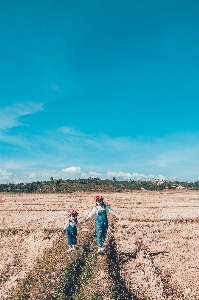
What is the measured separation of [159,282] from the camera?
31.8 feet

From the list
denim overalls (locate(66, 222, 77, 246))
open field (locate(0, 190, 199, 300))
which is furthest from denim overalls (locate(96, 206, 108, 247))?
denim overalls (locate(66, 222, 77, 246))

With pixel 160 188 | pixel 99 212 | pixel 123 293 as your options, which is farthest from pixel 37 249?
pixel 160 188

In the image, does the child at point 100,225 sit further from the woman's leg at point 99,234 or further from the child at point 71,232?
the child at point 71,232

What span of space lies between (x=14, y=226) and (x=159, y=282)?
15.6 m

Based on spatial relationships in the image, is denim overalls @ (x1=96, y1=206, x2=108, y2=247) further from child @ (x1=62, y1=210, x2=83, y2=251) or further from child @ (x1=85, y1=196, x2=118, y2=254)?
child @ (x1=62, y1=210, x2=83, y2=251)

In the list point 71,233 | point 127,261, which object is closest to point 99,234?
point 127,261

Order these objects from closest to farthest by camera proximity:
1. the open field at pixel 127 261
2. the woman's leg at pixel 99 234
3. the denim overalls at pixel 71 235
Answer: the open field at pixel 127 261 < the woman's leg at pixel 99 234 < the denim overalls at pixel 71 235

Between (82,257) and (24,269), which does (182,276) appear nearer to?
(82,257)

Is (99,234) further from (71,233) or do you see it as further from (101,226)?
(71,233)

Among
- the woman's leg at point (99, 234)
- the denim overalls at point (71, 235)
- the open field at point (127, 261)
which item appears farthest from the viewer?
the denim overalls at point (71, 235)

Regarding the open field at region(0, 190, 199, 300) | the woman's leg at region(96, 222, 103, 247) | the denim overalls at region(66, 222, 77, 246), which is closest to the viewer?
the open field at region(0, 190, 199, 300)

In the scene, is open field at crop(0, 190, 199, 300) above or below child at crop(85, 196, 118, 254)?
below

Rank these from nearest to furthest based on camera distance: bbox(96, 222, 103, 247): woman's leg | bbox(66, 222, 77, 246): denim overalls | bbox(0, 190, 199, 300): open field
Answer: bbox(0, 190, 199, 300): open field < bbox(96, 222, 103, 247): woman's leg < bbox(66, 222, 77, 246): denim overalls

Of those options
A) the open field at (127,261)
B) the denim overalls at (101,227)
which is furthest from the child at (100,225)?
the open field at (127,261)
